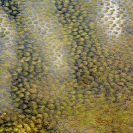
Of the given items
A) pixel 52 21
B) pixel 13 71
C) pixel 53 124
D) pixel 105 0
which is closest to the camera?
pixel 53 124

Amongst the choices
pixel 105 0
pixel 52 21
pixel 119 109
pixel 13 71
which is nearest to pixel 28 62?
pixel 13 71

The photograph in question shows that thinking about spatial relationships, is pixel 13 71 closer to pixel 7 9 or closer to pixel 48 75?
pixel 48 75

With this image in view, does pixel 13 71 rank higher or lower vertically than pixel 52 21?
lower

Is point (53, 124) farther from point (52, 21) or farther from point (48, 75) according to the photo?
point (52, 21)

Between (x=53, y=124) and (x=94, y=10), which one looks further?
(x=94, y=10)

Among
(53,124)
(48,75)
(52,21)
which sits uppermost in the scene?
(52,21)

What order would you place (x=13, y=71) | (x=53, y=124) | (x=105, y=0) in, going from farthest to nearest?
1. (x=105, y=0)
2. (x=13, y=71)
3. (x=53, y=124)

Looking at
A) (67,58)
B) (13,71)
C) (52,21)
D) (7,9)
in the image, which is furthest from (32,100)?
(7,9)
